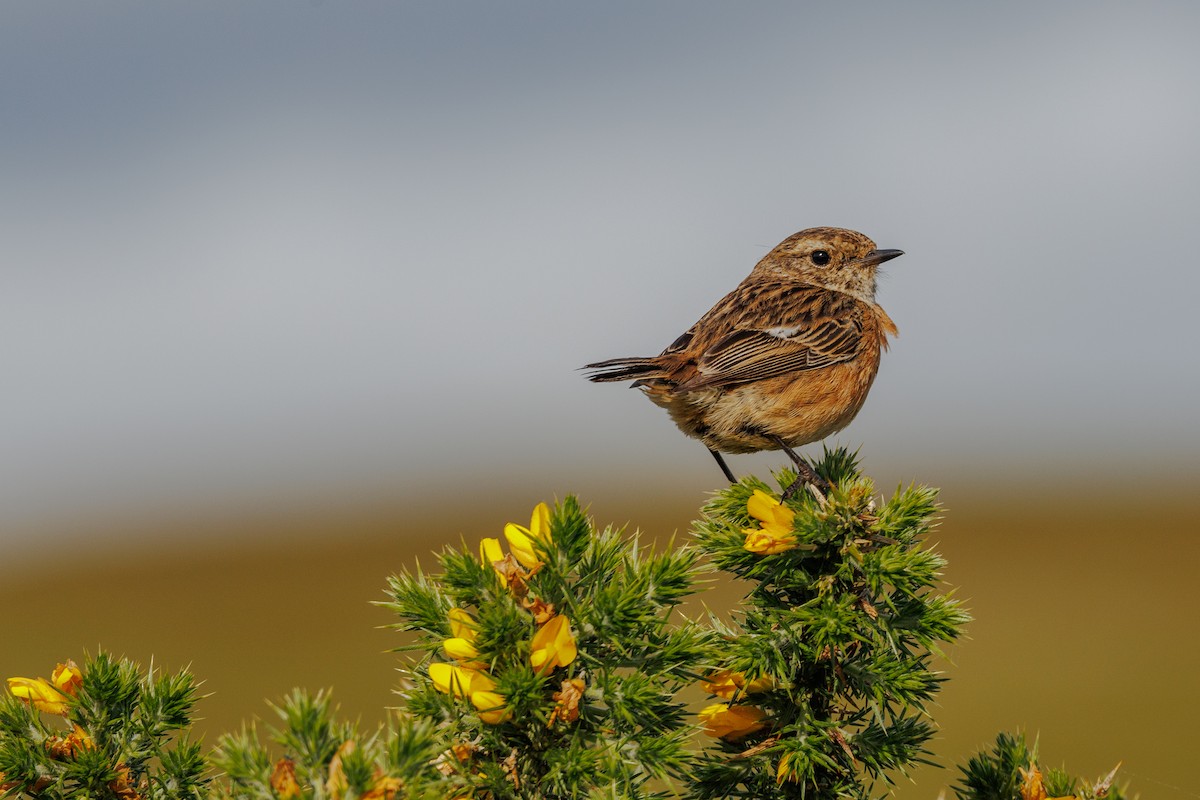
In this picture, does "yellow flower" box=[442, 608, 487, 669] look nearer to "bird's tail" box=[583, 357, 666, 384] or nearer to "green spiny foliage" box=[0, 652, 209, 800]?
"green spiny foliage" box=[0, 652, 209, 800]

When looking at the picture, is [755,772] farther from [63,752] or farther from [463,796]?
[63,752]

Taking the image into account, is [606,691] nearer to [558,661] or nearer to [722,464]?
[558,661]

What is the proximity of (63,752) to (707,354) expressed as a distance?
4709 millimetres

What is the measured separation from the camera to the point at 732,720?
286cm

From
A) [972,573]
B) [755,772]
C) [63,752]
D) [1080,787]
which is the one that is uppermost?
[972,573]

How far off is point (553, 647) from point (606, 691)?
0.59 ft

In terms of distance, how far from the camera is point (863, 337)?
23.4 feet

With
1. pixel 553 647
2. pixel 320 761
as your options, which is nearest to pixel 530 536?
pixel 553 647

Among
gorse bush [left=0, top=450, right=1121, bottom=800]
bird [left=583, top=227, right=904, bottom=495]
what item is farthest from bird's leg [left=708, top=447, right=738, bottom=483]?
gorse bush [left=0, top=450, right=1121, bottom=800]

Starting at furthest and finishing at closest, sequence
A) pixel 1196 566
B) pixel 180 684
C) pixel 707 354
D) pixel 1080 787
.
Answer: pixel 1196 566, pixel 707 354, pixel 180 684, pixel 1080 787

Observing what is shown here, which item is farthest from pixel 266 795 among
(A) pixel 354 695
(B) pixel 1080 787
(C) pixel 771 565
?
(A) pixel 354 695

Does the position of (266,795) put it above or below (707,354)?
below

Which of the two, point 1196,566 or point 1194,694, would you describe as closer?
point 1194,694

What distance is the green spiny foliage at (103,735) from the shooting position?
2436 millimetres
